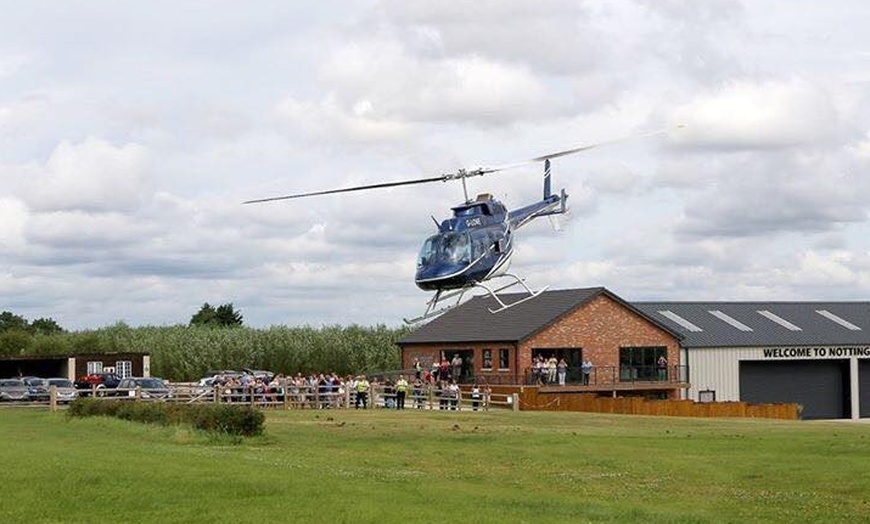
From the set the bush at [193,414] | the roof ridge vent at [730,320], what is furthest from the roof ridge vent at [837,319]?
the bush at [193,414]

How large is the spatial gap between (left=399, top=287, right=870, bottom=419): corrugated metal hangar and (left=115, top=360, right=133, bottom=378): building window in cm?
1511

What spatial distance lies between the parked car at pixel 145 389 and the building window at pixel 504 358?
58.0ft

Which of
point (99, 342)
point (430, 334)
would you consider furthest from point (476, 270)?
point (99, 342)

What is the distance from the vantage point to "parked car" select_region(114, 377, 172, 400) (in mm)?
54812

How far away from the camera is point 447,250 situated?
42750 mm

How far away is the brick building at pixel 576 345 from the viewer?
68062 mm

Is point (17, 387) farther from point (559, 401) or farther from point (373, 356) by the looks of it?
point (373, 356)

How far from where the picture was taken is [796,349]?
250 ft

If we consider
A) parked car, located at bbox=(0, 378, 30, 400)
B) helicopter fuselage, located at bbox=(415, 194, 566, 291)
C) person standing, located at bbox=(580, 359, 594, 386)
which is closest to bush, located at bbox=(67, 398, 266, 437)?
helicopter fuselage, located at bbox=(415, 194, 566, 291)

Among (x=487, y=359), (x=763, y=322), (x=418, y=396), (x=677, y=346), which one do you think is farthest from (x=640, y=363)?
(x=418, y=396)

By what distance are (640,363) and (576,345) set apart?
13.5 feet

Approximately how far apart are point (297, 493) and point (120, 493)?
2886 mm

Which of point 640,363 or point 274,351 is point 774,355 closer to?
point 640,363

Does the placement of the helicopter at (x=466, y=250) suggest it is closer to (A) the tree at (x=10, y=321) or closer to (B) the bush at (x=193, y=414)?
(B) the bush at (x=193, y=414)
